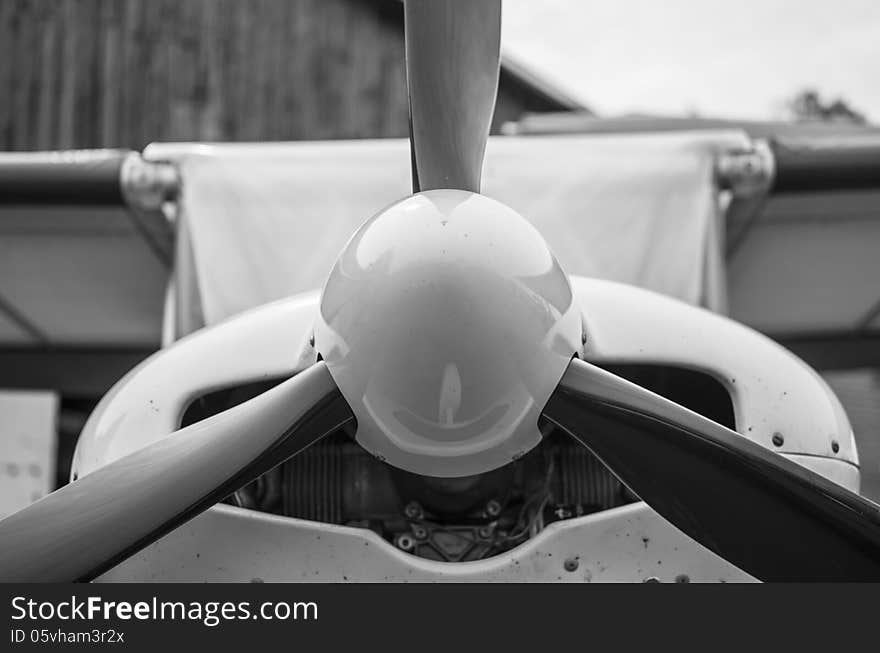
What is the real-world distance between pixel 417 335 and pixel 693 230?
1784mm

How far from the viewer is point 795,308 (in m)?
3.27

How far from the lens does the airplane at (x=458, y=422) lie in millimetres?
1114

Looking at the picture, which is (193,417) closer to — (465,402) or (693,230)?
(465,402)

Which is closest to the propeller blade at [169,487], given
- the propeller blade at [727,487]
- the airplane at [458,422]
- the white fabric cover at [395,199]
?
the airplane at [458,422]

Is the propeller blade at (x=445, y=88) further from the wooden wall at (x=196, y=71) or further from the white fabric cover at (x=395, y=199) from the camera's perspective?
the wooden wall at (x=196, y=71)

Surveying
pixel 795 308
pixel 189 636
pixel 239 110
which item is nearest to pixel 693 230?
pixel 795 308

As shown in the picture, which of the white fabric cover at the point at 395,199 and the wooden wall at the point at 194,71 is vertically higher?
the wooden wall at the point at 194,71

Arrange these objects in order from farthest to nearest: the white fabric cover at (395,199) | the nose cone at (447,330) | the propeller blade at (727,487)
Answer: the white fabric cover at (395,199), the propeller blade at (727,487), the nose cone at (447,330)

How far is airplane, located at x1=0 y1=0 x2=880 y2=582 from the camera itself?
3.66 ft

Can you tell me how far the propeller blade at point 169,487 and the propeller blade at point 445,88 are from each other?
1.27 feet

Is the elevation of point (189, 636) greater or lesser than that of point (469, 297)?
lesser

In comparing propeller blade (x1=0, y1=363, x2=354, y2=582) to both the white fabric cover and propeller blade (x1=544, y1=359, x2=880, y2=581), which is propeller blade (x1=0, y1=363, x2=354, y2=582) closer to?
propeller blade (x1=544, y1=359, x2=880, y2=581)

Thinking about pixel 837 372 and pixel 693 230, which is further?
pixel 837 372

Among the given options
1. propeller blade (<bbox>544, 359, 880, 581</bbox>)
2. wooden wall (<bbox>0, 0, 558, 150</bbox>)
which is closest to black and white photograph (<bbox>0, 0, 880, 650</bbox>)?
propeller blade (<bbox>544, 359, 880, 581</bbox>)
